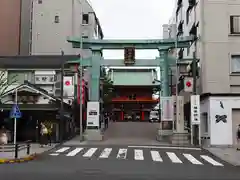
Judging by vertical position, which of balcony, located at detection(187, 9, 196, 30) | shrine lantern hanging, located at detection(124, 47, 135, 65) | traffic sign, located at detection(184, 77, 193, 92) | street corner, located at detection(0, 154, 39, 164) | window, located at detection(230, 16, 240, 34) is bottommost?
street corner, located at detection(0, 154, 39, 164)

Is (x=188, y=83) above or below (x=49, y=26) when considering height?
below

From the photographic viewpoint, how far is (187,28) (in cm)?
4231

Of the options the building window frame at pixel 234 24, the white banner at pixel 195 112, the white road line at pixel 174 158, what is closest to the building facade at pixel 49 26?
the building window frame at pixel 234 24

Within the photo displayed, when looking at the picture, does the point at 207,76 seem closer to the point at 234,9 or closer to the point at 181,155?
the point at 234,9

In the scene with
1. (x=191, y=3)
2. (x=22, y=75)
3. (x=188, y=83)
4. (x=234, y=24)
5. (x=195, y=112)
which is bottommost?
(x=195, y=112)

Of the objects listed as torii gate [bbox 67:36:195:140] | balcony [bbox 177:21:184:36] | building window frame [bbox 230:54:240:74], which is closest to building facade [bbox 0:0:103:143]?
torii gate [bbox 67:36:195:140]

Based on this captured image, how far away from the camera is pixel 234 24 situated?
104 ft

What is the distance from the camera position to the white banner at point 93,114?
3341cm

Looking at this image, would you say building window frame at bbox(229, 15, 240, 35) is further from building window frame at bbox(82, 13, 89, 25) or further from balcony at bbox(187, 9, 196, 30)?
building window frame at bbox(82, 13, 89, 25)

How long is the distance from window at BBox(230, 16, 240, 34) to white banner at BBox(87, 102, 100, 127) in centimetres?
1255

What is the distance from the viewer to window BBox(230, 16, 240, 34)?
31.7 meters

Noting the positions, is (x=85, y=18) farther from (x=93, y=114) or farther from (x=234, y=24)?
(x=234, y=24)

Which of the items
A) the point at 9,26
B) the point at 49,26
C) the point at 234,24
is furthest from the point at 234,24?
the point at 49,26

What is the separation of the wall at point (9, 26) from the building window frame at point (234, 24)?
31.0m
